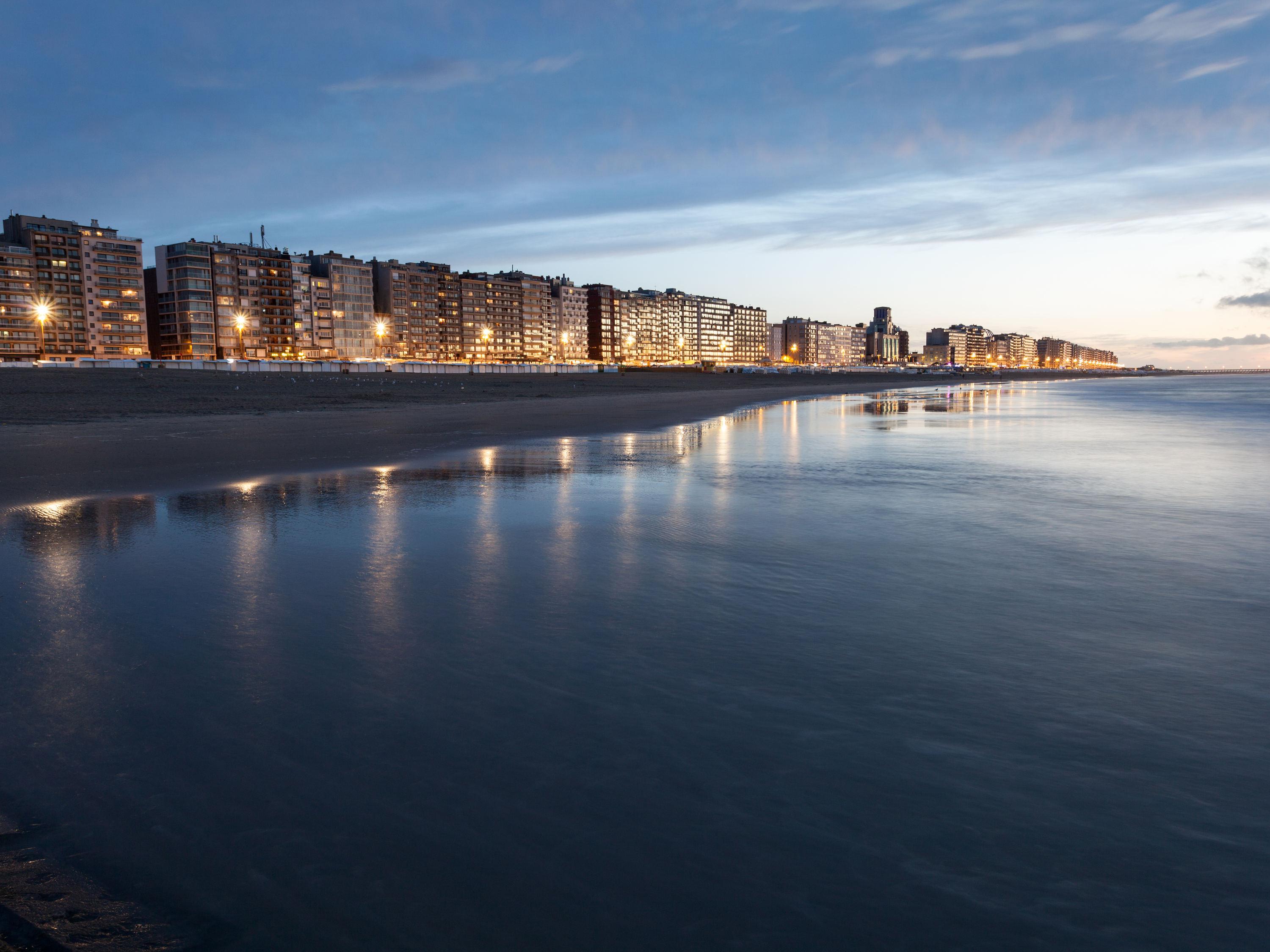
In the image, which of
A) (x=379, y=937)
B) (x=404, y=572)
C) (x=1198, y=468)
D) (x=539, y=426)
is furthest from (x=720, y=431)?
(x=379, y=937)

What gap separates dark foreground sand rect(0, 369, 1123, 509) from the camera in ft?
48.0

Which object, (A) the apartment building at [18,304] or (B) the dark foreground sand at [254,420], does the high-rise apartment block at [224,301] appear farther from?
(B) the dark foreground sand at [254,420]

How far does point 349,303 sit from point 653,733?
16472 cm

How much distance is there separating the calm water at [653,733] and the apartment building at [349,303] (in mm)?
153272

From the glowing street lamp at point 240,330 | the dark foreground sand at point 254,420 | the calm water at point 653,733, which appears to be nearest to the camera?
the calm water at point 653,733

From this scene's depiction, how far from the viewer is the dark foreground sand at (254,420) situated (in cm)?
1463

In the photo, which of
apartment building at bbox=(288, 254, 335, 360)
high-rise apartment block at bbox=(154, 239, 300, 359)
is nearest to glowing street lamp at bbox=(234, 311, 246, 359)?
high-rise apartment block at bbox=(154, 239, 300, 359)

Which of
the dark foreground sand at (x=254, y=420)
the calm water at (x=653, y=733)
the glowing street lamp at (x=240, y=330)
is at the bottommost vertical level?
the calm water at (x=653, y=733)

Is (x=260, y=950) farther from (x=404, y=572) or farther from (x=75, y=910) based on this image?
(x=404, y=572)

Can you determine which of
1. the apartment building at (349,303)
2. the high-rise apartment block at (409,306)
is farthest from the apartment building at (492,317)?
the apartment building at (349,303)

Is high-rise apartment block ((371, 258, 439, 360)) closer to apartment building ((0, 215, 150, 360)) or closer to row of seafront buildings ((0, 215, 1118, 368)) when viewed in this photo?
row of seafront buildings ((0, 215, 1118, 368))

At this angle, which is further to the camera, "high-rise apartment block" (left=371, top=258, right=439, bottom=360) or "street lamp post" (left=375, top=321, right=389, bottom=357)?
"high-rise apartment block" (left=371, top=258, right=439, bottom=360)

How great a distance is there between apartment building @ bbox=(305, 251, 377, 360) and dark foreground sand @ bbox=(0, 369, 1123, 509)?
310ft

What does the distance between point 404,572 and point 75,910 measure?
175 inches
